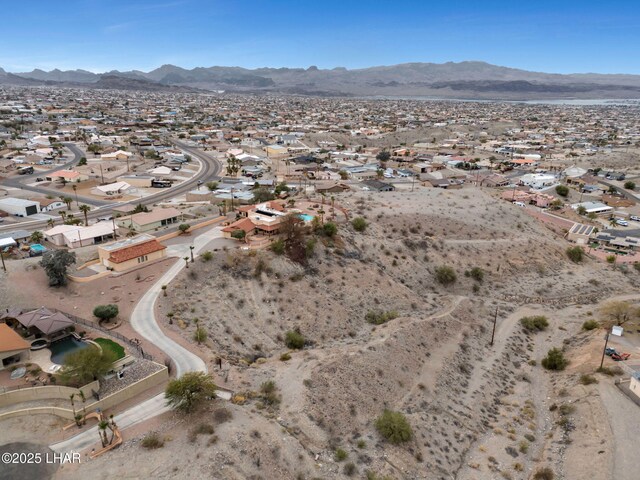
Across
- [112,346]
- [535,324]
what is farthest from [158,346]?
[535,324]

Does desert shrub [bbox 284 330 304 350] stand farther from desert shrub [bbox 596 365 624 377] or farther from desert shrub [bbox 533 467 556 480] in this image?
desert shrub [bbox 596 365 624 377]

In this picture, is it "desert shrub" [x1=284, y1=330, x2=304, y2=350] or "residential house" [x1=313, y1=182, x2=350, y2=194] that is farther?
"residential house" [x1=313, y1=182, x2=350, y2=194]

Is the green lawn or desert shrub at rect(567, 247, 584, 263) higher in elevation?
the green lawn

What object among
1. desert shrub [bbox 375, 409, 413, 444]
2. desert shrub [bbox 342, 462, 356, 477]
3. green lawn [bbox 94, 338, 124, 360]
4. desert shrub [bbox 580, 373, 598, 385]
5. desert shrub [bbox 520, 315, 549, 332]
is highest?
green lawn [bbox 94, 338, 124, 360]

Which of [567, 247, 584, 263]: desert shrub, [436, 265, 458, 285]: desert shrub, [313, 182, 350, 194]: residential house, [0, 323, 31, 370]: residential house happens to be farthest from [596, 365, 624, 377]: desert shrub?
[313, 182, 350, 194]: residential house

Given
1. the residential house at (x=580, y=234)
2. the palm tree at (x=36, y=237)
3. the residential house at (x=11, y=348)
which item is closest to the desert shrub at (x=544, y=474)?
the residential house at (x=11, y=348)

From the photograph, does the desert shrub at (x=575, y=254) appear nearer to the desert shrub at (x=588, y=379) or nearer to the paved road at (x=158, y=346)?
the desert shrub at (x=588, y=379)

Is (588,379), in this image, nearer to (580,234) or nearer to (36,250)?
(580,234)
